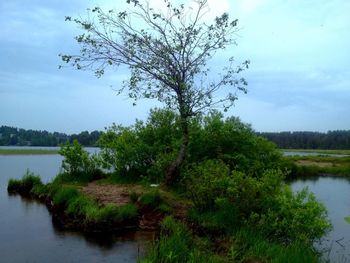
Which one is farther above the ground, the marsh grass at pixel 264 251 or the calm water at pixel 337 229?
the marsh grass at pixel 264 251

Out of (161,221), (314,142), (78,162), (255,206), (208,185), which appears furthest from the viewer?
(314,142)

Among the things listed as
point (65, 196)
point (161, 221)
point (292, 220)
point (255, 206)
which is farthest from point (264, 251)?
point (65, 196)

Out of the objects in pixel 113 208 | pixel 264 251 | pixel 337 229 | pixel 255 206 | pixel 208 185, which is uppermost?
pixel 208 185

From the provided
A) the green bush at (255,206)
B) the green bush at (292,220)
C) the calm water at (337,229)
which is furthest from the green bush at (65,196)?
the calm water at (337,229)

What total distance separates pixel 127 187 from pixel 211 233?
25.3 ft

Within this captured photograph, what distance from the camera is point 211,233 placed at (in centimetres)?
1330

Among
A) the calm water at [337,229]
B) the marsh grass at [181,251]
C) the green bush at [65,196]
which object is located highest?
the green bush at [65,196]

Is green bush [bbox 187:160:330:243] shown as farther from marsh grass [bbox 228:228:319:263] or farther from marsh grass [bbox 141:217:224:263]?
marsh grass [bbox 141:217:224:263]

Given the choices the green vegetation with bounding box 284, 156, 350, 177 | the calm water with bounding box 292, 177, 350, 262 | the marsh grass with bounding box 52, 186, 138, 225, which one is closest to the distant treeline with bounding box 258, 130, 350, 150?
the green vegetation with bounding box 284, 156, 350, 177

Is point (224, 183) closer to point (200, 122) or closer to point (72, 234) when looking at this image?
point (72, 234)

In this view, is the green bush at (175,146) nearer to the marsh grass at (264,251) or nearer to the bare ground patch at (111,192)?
the bare ground patch at (111,192)

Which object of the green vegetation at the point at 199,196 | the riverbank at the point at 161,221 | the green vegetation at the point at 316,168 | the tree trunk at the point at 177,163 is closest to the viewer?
the riverbank at the point at 161,221

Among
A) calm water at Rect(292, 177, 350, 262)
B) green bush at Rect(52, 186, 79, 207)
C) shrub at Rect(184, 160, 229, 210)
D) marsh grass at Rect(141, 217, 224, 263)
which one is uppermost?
shrub at Rect(184, 160, 229, 210)

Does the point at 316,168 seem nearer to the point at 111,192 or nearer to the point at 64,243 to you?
the point at 111,192
